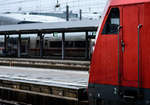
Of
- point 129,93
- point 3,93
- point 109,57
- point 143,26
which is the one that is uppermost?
point 143,26

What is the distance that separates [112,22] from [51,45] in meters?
27.1

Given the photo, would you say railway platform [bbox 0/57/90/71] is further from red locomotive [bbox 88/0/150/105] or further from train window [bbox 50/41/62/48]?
red locomotive [bbox 88/0/150/105]

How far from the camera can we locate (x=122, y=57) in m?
5.94

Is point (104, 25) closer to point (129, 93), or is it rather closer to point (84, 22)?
point (129, 93)

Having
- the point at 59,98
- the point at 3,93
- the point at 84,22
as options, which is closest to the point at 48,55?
the point at 84,22

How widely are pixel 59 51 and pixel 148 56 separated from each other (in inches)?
1063

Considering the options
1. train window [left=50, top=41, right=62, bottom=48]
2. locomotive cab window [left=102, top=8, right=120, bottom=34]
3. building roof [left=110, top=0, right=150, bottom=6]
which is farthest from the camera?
train window [left=50, top=41, right=62, bottom=48]

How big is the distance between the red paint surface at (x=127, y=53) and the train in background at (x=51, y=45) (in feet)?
68.6

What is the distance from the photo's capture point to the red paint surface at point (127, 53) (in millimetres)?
5652

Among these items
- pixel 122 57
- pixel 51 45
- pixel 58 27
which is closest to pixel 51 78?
pixel 122 57

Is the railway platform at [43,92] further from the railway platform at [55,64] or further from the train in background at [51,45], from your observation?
the train in background at [51,45]

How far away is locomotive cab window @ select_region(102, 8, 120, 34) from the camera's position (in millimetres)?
6086

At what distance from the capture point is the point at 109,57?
6141 mm

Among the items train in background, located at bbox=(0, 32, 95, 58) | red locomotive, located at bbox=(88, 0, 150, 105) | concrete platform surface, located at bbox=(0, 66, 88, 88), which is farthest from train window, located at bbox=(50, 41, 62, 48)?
red locomotive, located at bbox=(88, 0, 150, 105)
